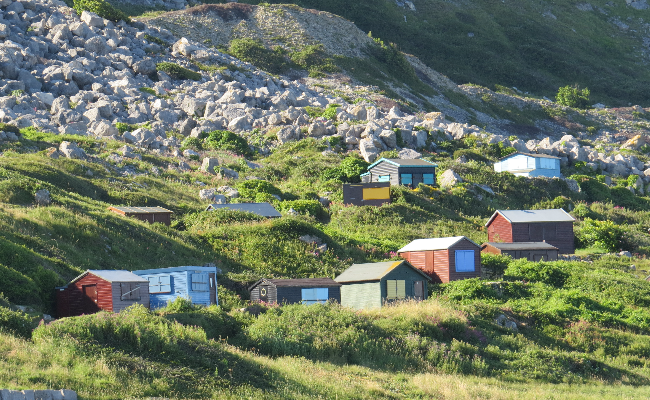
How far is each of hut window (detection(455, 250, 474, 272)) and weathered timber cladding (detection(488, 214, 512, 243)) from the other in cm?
984

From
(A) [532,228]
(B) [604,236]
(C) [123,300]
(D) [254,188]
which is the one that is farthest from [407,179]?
(C) [123,300]

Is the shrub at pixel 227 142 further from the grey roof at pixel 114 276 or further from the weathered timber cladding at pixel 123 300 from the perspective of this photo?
the weathered timber cladding at pixel 123 300

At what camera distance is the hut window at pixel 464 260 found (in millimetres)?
43125

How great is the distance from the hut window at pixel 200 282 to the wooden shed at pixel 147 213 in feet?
40.5

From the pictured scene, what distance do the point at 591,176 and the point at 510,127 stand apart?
104 ft

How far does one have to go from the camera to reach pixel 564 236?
53625 mm

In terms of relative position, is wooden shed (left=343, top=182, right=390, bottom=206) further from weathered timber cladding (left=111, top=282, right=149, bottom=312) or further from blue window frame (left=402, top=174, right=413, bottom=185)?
weathered timber cladding (left=111, top=282, right=149, bottom=312)

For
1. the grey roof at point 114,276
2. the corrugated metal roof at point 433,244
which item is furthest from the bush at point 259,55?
the grey roof at point 114,276

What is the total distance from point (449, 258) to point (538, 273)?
5.63 meters

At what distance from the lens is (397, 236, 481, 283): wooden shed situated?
141ft

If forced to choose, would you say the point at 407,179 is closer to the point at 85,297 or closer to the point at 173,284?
the point at 173,284

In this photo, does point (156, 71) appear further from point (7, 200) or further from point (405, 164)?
point (7, 200)

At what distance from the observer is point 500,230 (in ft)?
175

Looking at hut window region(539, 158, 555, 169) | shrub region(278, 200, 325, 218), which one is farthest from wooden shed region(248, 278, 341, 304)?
hut window region(539, 158, 555, 169)
